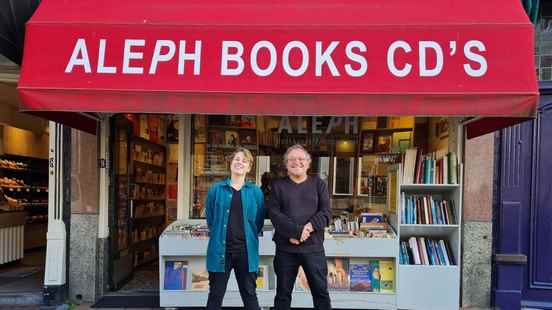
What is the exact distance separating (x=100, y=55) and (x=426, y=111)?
2929 millimetres

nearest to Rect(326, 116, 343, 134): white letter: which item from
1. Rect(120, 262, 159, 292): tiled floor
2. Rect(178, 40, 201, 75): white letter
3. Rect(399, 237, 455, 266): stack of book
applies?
Rect(399, 237, 455, 266): stack of book

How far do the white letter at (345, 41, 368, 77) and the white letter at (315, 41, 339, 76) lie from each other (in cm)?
11

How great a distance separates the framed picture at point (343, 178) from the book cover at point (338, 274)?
0.96 m

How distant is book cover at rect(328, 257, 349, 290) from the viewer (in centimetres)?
450

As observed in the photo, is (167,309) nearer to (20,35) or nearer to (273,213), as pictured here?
(273,213)

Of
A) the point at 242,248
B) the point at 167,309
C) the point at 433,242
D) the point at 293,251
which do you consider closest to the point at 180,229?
the point at 167,309

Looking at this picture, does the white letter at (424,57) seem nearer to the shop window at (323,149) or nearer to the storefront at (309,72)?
the storefront at (309,72)

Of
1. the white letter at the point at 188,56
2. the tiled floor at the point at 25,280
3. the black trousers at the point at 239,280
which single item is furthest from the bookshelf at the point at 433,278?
the tiled floor at the point at 25,280

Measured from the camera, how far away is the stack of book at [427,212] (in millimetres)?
4566

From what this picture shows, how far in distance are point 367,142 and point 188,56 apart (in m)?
2.81

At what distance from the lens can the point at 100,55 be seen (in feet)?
11.6

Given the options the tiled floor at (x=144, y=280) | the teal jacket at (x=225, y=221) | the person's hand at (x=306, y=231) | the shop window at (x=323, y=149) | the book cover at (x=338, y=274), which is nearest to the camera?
the person's hand at (x=306, y=231)

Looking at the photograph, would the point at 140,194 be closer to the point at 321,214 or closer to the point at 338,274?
the point at 338,274

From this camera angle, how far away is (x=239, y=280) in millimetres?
3461
